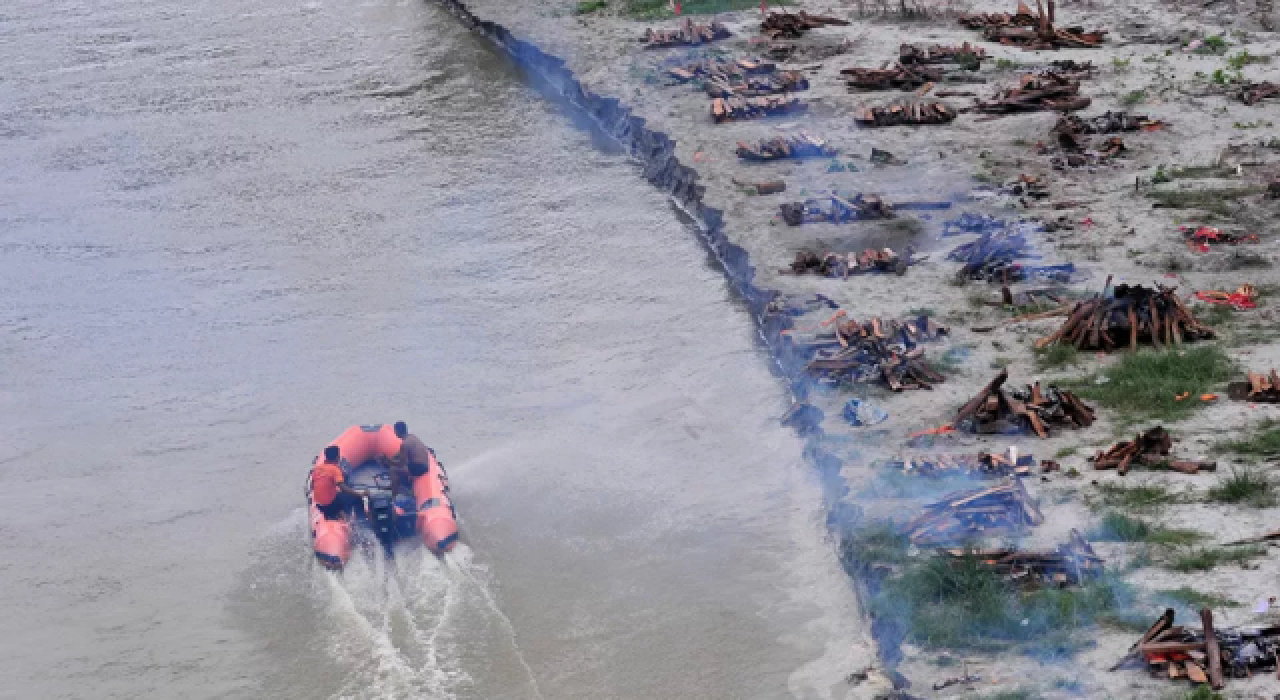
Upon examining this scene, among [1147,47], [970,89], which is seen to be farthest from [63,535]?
[1147,47]

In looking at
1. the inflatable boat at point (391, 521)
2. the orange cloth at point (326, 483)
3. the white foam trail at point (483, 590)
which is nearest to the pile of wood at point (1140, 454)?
the white foam trail at point (483, 590)

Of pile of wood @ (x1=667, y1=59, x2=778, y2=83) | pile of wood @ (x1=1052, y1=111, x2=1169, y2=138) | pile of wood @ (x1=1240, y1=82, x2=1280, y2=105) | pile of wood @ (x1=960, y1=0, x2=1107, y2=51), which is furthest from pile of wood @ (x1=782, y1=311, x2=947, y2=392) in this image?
pile of wood @ (x1=960, y1=0, x2=1107, y2=51)

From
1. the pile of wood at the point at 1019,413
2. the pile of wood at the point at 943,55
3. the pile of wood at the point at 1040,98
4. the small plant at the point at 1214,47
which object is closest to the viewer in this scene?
the pile of wood at the point at 1019,413

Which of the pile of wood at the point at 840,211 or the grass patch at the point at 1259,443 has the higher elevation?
the pile of wood at the point at 840,211

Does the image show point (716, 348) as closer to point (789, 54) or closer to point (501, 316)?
point (501, 316)

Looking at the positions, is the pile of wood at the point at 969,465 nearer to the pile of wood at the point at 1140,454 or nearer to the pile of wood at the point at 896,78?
the pile of wood at the point at 1140,454

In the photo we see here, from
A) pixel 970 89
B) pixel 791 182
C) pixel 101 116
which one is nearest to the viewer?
pixel 791 182
